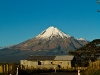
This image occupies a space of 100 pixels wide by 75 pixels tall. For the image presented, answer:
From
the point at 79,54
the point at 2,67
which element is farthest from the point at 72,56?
the point at 2,67

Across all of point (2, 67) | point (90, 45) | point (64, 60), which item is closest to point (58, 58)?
point (64, 60)

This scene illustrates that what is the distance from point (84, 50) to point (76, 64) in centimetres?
504

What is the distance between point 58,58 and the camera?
90.4 m

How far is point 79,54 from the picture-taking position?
293 ft

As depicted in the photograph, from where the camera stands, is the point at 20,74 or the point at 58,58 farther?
the point at 58,58

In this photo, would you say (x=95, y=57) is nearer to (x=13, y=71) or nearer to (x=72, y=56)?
(x=72, y=56)

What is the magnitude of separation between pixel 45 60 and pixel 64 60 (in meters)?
5.10

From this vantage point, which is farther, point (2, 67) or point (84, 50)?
point (84, 50)

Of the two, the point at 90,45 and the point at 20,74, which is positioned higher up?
the point at 90,45

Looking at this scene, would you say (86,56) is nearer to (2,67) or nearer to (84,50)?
(84,50)

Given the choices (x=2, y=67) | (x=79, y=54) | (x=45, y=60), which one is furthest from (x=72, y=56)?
(x=2, y=67)

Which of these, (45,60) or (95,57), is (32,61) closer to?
(45,60)

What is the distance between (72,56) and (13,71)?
52.8m

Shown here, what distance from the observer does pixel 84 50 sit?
89562 millimetres
